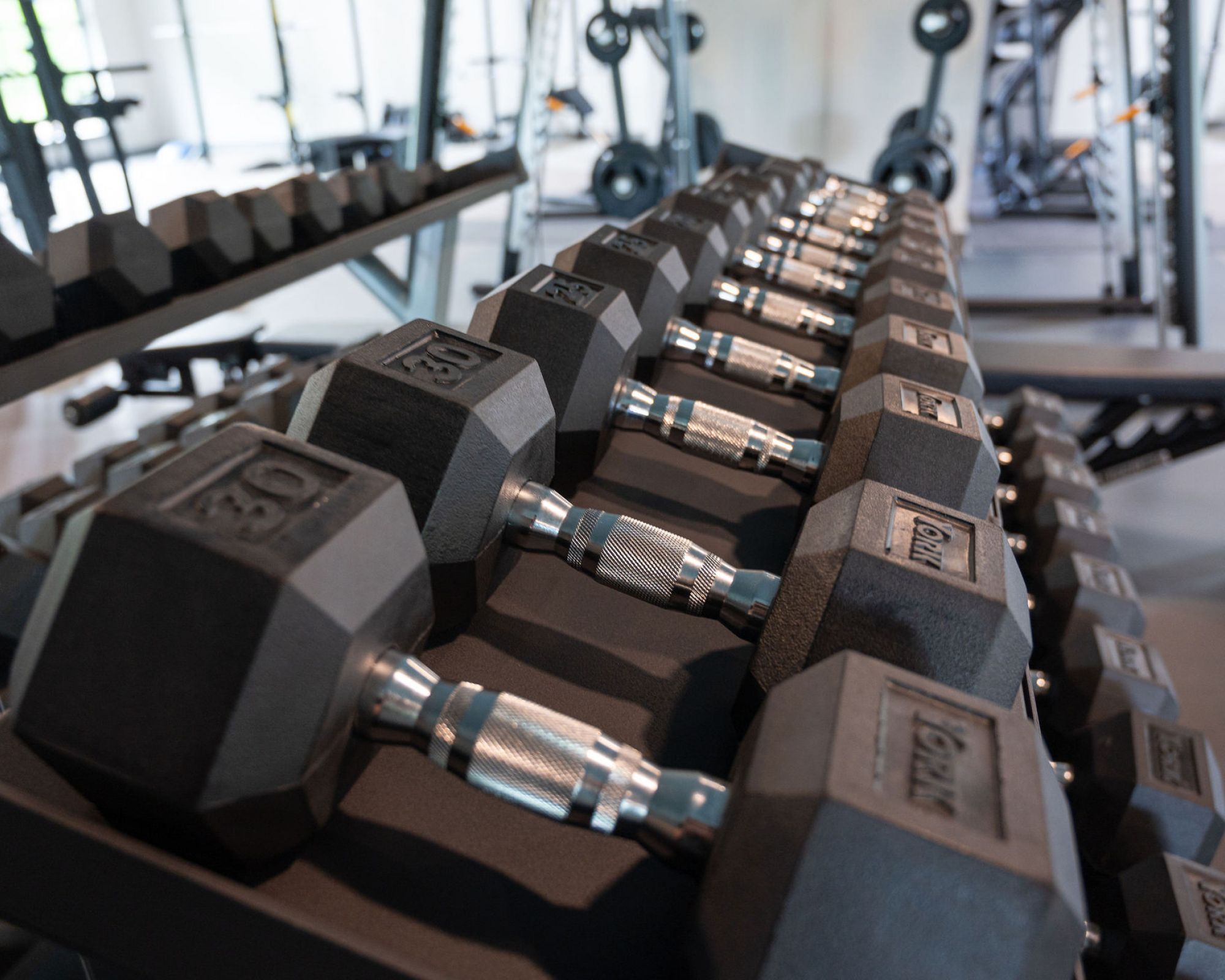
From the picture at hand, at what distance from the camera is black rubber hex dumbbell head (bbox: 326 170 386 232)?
1.51 metres

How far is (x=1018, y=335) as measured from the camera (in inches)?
142

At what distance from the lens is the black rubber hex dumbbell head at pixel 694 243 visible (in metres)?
0.91

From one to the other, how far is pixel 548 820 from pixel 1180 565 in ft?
7.11

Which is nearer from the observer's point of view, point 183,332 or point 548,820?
point 548,820

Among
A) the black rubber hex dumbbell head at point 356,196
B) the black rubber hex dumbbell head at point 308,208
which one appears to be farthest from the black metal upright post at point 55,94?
the black rubber hex dumbbell head at point 308,208

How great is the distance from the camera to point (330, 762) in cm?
34

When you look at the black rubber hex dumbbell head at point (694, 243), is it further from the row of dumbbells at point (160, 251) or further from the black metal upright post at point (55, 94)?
the black metal upright post at point (55, 94)

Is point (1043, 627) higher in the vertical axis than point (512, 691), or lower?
lower

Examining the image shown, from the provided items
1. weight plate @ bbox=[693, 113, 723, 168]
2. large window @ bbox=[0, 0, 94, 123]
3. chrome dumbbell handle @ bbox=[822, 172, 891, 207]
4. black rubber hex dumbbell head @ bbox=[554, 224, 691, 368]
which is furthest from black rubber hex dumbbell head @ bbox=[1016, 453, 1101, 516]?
large window @ bbox=[0, 0, 94, 123]

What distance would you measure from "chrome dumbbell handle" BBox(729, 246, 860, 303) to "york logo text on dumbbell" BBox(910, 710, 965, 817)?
83cm

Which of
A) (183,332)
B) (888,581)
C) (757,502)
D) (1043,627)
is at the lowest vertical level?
(183,332)

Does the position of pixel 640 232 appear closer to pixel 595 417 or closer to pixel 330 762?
pixel 595 417

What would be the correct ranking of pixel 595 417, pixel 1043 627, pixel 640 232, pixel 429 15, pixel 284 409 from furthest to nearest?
pixel 429 15, pixel 284 409, pixel 1043 627, pixel 640 232, pixel 595 417

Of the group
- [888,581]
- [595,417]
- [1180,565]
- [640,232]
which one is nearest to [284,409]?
[640,232]
